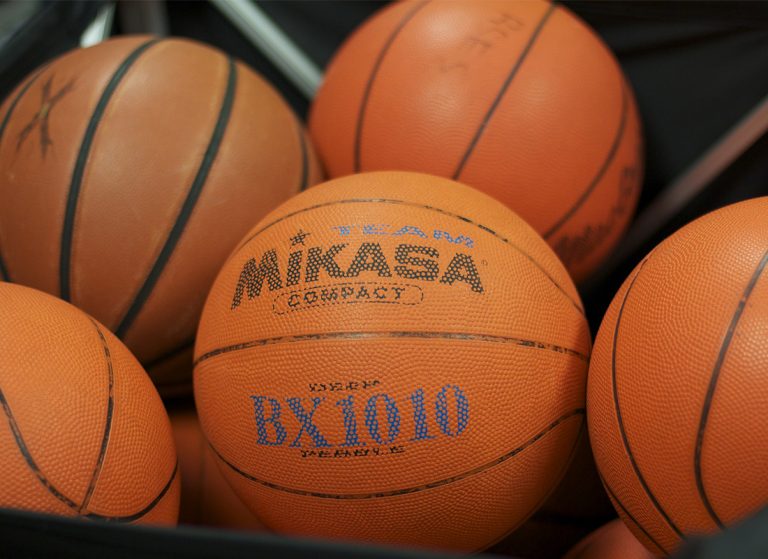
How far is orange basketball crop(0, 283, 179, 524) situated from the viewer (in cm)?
75

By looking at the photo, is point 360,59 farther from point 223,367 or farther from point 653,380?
point 653,380

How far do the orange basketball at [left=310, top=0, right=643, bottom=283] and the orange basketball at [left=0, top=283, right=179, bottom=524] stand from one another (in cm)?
50

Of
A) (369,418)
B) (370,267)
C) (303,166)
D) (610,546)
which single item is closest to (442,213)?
(370,267)

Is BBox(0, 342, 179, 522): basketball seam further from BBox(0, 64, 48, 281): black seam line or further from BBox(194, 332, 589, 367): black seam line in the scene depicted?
BBox(0, 64, 48, 281): black seam line

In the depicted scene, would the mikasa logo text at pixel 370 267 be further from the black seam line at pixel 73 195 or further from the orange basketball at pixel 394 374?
the black seam line at pixel 73 195

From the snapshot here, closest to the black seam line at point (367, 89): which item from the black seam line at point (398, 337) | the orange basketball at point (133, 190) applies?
the orange basketball at point (133, 190)

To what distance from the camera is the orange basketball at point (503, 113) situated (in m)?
1.11

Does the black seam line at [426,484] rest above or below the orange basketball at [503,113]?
below

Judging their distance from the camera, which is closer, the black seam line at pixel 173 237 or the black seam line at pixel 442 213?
the black seam line at pixel 442 213

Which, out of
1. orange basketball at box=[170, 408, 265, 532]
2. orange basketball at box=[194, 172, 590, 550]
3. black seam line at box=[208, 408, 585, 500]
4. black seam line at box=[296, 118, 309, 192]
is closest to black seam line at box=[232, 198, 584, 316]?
orange basketball at box=[194, 172, 590, 550]

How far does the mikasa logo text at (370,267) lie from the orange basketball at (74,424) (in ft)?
0.60

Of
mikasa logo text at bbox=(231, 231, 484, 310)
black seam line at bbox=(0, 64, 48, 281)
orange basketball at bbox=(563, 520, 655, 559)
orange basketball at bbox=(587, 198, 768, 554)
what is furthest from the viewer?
black seam line at bbox=(0, 64, 48, 281)

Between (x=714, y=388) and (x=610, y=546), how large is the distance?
350 millimetres

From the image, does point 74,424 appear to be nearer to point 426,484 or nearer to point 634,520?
point 426,484
